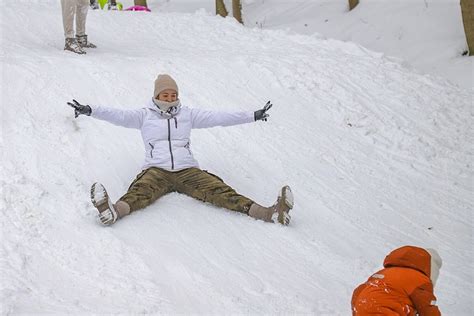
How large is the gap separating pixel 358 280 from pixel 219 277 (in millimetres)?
1055

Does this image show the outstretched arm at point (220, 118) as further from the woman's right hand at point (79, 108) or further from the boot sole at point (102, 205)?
the boot sole at point (102, 205)

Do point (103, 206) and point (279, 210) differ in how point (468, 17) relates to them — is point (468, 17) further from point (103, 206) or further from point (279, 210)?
point (103, 206)

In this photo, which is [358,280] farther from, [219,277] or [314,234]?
[219,277]

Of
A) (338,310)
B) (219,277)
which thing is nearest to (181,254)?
(219,277)

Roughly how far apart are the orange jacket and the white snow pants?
6.37 meters

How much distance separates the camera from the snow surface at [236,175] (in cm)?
392

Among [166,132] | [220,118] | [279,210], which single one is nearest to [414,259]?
[279,210]

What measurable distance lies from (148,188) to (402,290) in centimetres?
249

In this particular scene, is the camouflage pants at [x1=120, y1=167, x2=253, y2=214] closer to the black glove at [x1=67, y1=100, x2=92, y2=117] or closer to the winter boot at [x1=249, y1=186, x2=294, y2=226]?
the winter boot at [x1=249, y1=186, x2=294, y2=226]

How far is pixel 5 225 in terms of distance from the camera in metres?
4.22

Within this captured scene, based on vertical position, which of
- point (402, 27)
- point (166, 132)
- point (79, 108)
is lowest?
point (166, 132)

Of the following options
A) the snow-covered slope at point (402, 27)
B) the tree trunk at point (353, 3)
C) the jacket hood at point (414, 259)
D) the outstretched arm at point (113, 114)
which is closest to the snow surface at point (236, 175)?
the outstretched arm at point (113, 114)

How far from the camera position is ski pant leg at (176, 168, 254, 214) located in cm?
505

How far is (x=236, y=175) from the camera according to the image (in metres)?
5.94
